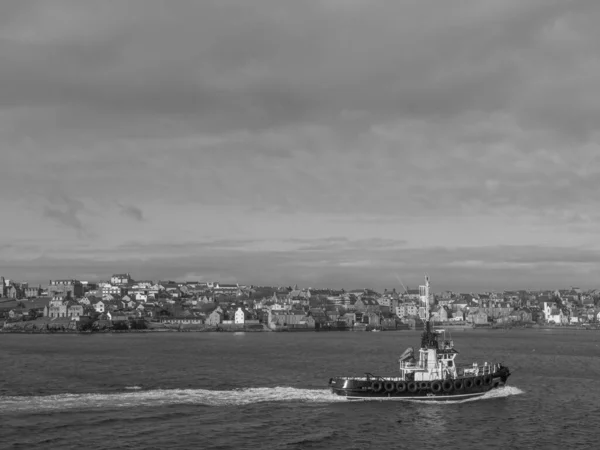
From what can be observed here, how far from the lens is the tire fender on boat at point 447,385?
57812mm

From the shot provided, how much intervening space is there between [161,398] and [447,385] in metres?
22.2

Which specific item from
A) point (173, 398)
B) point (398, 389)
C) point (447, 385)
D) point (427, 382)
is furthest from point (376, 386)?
point (173, 398)

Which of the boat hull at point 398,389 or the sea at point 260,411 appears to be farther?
the boat hull at point 398,389

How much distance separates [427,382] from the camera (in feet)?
190

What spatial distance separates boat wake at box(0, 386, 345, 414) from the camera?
51531 millimetres

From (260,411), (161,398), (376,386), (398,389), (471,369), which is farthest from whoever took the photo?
(471,369)

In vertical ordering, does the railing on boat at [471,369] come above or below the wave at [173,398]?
above

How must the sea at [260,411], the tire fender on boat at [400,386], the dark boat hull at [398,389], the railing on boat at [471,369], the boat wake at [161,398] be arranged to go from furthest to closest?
the railing on boat at [471,369] → the tire fender on boat at [400,386] → the dark boat hull at [398,389] → the boat wake at [161,398] → the sea at [260,411]

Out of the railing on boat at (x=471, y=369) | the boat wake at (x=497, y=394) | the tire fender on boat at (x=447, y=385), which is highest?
the railing on boat at (x=471, y=369)

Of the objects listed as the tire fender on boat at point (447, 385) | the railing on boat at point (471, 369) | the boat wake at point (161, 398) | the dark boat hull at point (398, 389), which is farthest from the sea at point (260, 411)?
the railing on boat at point (471, 369)

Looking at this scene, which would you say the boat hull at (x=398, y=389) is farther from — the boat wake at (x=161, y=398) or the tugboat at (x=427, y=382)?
the boat wake at (x=161, y=398)

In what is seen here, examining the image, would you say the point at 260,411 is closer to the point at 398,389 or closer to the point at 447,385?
the point at 398,389

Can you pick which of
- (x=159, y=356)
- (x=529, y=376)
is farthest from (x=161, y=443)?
(x=159, y=356)

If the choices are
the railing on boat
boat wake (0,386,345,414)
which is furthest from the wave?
the railing on boat
